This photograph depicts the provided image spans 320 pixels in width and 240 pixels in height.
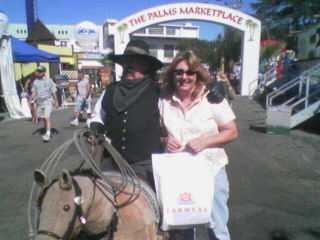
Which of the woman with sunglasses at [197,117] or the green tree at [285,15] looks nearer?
the woman with sunglasses at [197,117]

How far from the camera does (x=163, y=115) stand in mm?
2205

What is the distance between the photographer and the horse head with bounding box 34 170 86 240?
1312 mm

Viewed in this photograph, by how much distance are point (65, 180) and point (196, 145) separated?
978mm

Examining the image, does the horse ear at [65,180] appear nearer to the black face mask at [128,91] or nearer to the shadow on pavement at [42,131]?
the black face mask at [128,91]

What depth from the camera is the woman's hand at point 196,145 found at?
1.96 m

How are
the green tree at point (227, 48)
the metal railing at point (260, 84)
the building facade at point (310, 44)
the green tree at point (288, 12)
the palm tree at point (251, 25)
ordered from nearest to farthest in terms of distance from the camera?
the building facade at point (310, 44), the metal railing at point (260, 84), the palm tree at point (251, 25), the green tree at point (227, 48), the green tree at point (288, 12)

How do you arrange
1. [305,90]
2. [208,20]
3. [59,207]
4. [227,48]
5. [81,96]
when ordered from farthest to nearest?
[227,48] < [208,20] < [305,90] < [81,96] < [59,207]

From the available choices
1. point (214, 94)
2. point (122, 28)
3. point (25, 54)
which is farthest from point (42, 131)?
point (122, 28)

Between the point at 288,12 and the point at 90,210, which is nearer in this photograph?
the point at 90,210

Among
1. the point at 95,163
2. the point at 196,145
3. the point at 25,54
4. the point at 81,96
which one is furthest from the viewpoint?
the point at 25,54

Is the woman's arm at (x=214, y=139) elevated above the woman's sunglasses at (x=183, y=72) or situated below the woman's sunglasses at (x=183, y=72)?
below

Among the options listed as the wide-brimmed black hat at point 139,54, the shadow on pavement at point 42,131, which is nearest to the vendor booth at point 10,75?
the shadow on pavement at point 42,131

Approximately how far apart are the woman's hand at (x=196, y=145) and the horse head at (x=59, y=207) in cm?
88

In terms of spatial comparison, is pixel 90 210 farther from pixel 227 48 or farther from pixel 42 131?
pixel 227 48
